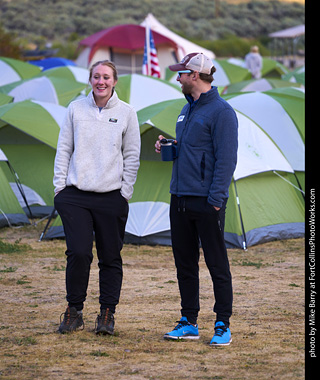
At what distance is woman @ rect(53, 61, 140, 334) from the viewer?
15.8 ft

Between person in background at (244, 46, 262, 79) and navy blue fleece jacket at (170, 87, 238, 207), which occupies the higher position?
navy blue fleece jacket at (170, 87, 238, 207)

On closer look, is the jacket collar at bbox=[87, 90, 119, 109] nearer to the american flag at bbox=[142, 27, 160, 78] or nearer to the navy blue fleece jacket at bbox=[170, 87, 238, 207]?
the navy blue fleece jacket at bbox=[170, 87, 238, 207]

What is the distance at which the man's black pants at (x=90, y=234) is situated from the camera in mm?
4812

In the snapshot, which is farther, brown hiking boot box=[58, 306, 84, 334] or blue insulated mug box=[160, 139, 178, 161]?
brown hiking boot box=[58, 306, 84, 334]

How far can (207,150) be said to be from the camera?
456 centimetres

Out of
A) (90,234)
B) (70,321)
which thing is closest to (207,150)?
(90,234)

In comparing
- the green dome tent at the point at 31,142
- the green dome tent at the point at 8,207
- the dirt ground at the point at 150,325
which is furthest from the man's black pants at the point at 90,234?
the green dome tent at the point at 31,142

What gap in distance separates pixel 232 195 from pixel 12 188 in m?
3.47

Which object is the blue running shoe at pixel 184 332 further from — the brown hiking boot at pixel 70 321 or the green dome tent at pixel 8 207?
the green dome tent at pixel 8 207

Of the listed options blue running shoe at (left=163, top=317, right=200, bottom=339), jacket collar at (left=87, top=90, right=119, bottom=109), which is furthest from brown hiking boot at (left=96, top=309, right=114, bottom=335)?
jacket collar at (left=87, top=90, right=119, bottom=109)

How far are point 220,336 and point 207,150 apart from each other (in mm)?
1212

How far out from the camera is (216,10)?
261ft

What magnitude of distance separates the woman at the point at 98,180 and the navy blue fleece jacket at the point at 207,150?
1.39 feet

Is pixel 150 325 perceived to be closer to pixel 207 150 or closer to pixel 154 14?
pixel 207 150
